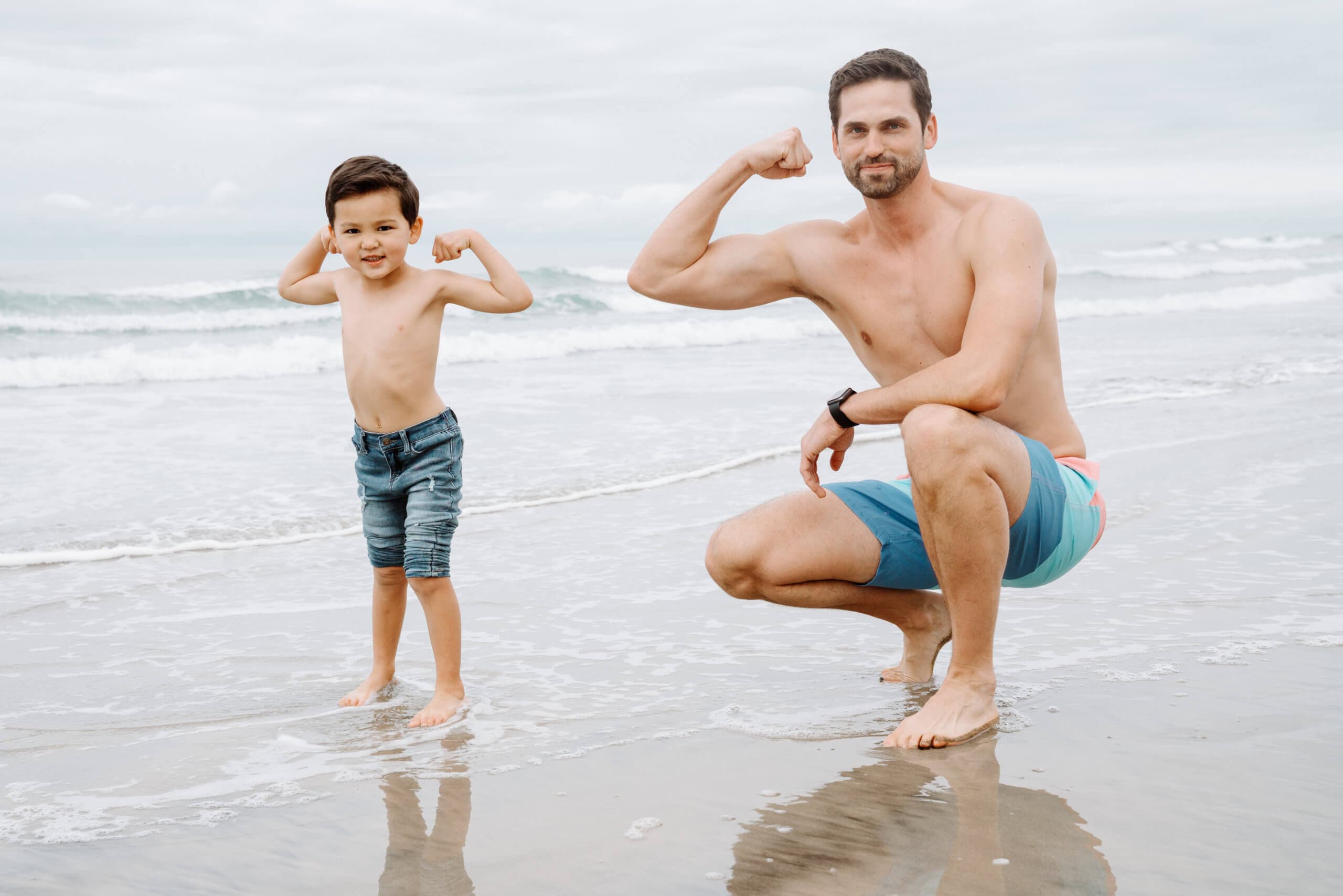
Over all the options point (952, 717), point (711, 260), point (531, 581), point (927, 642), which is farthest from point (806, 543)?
point (531, 581)

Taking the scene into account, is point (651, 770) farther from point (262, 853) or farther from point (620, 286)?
point (620, 286)

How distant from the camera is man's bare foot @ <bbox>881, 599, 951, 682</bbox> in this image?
372 cm

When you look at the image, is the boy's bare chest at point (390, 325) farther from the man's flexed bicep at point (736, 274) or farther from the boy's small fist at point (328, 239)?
the man's flexed bicep at point (736, 274)

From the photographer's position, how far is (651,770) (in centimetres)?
306

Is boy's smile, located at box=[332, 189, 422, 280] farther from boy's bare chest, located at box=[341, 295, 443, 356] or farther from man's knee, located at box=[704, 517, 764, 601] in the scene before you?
man's knee, located at box=[704, 517, 764, 601]

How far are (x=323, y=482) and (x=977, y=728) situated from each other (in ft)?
16.4

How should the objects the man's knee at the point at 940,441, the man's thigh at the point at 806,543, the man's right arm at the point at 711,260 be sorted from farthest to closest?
the man's right arm at the point at 711,260, the man's thigh at the point at 806,543, the man's knee at the point at 940,441

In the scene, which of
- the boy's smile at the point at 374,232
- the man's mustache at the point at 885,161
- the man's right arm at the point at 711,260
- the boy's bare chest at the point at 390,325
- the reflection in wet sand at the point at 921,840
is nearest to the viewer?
the reflection in wet sand at the point at 921,840

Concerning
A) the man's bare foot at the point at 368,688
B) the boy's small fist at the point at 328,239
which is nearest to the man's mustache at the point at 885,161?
the boy's small fist at the point at 328,239

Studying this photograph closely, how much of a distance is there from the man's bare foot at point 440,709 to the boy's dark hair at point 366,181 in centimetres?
147

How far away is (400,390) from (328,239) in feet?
1.91

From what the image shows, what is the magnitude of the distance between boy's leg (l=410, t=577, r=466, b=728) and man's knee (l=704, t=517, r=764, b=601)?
0.81 meters

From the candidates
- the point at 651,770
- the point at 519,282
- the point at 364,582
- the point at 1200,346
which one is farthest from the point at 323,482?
the point at 1200,346

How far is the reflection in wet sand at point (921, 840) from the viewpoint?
2391mm
